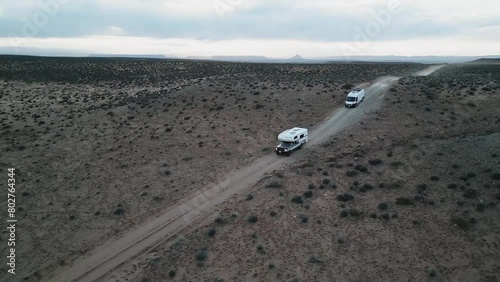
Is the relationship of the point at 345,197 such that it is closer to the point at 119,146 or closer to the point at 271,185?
the point at 271,185

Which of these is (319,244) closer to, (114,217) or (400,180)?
(400,180)

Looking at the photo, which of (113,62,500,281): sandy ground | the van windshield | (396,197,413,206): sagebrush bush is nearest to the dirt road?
(113,62,500,281): sandy ground

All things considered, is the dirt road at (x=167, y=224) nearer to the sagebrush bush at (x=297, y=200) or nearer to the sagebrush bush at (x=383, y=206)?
the sagebrush bush at (x=297, y=200)

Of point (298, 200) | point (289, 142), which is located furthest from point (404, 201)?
point (289, 142)

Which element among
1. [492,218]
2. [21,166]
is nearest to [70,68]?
[21,166]

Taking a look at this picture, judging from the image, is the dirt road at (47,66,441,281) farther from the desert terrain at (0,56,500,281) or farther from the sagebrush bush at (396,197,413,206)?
the sagebrush bush at (396,197,413,206)
